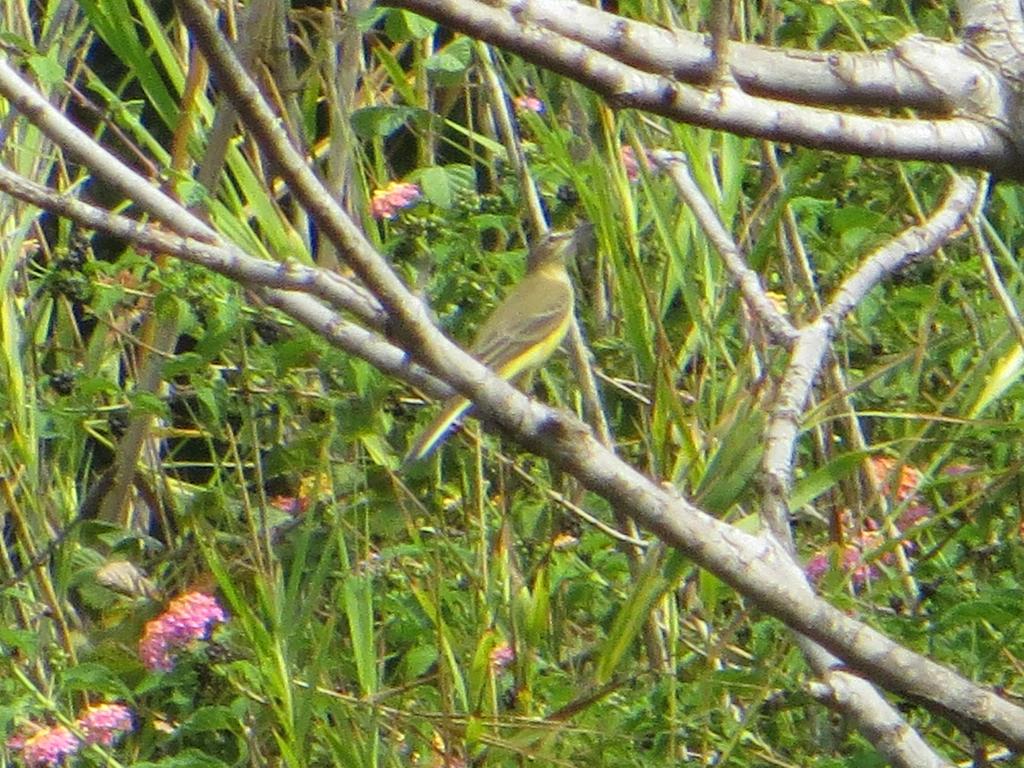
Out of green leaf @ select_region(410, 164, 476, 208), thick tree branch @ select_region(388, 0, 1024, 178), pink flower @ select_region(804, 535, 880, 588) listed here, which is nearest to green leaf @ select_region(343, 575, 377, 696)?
pink flower @ select_region(804, 535, 880, 588)

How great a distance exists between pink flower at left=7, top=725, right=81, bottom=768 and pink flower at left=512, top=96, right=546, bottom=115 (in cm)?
135

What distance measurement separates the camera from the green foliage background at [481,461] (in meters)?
2.84

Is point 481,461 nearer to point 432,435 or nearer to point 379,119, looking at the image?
point 432,435

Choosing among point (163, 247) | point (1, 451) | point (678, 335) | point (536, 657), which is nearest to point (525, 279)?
point (678, 335)

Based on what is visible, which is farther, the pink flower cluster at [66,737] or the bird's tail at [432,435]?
the bird's tail at [432,435]

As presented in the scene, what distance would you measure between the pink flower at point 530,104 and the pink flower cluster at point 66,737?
1.29 m

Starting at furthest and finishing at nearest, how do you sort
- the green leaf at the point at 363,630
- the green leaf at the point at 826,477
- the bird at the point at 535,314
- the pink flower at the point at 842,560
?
the bird at the point at 535,314
the green leaf at the point at 363,630
the pink flower at the point at 842,560
the green leaf at the point at 826,477

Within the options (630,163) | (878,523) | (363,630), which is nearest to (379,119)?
(630,163)

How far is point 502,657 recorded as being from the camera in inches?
122

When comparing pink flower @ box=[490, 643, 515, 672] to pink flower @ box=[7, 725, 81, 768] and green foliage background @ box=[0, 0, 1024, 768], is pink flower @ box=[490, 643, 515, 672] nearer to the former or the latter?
green foliage background @ box=[0, 0, 1024, 768]

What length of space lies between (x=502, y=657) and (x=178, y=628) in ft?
1.90

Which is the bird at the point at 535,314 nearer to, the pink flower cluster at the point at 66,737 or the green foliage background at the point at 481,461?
the green foliage background at the point at 481,461

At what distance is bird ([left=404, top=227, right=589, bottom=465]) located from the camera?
145 inches

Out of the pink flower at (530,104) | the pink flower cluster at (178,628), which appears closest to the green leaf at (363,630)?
the pink flower cluster at (178,628)
